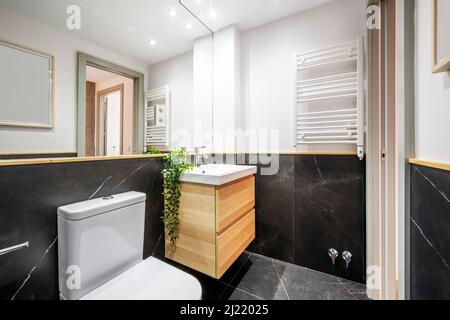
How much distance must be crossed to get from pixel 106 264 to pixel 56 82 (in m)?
1.12

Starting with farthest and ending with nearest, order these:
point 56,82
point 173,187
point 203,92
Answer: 1. point 203,92
2. point 173,187
3. point 56,82

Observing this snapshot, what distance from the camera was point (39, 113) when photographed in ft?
3.64

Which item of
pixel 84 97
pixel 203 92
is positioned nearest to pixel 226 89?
pixel 203 92

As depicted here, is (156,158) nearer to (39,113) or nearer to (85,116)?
(85,116)

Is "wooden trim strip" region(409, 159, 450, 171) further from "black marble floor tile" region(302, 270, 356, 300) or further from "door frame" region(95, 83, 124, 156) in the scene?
"door frame" region(95, 83, 124, 156)

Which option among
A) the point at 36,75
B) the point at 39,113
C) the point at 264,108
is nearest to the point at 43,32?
the point at 36,75

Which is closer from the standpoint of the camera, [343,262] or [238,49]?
[343,262]

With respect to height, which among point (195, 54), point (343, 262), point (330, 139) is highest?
point (195, 54)

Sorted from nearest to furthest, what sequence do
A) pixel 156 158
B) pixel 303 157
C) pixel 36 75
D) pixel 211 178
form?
pixel 36 75
pixel 211 178
pixel 156 158
pixel 303 157

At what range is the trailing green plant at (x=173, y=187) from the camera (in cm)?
144

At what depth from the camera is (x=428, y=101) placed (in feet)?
2.38

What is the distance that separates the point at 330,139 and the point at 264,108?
672 millimetres

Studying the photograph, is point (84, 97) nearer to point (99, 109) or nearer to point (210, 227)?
point (99, 109)

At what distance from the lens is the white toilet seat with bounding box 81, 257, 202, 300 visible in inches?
34.5
